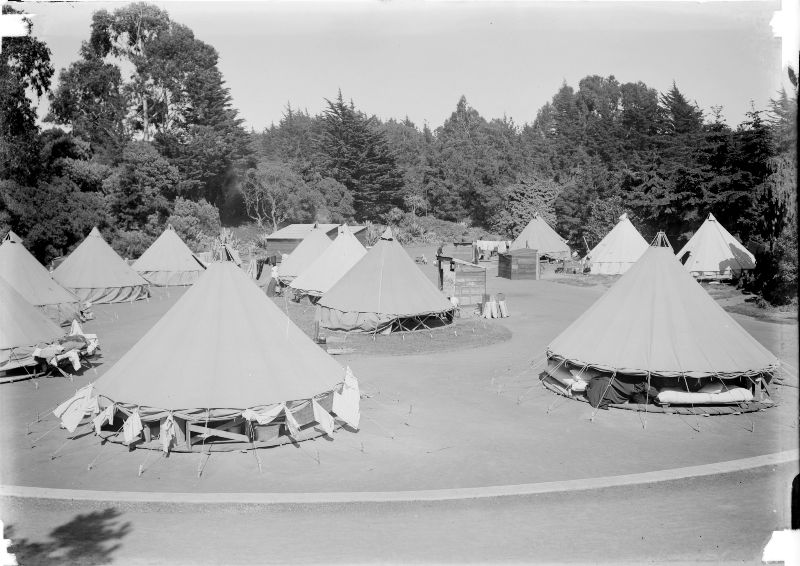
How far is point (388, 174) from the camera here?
92.1 meters

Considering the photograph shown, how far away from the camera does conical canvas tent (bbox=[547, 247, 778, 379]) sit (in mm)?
17469

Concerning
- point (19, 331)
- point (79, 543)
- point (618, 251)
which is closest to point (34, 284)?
point (19, 331)

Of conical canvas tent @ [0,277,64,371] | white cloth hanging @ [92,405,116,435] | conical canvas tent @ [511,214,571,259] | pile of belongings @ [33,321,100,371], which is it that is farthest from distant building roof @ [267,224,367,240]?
white cloth hanging @ [92,405,116,435]

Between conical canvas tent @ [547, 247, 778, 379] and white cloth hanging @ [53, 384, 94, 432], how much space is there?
11.7m

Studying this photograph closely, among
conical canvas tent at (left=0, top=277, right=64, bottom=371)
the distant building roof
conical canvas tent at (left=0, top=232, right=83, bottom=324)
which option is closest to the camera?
conical canvas tent at (left=0, top=277, right=64, bottom=371)

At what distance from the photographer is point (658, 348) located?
1780cm

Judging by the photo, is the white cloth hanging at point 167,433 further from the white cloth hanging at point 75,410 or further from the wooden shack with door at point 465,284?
the wooden shack with door at point 465,284

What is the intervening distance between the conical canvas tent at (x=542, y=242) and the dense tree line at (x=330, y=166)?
2994 mm

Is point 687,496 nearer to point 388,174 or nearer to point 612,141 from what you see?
point 388,174

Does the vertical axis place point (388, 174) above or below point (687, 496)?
above

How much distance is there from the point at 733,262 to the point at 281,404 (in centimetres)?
3693

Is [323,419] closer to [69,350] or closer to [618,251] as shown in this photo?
[69,350]

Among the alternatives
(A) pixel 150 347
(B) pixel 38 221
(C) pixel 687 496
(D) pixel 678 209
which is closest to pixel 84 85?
(B) pixel 38 221

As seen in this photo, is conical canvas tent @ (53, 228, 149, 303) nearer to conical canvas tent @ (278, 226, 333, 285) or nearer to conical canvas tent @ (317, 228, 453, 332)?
conical canvas tent @ (278, 226, 333, 285)
